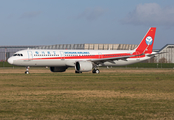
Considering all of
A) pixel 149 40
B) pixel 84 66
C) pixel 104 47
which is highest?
pixel 104 47

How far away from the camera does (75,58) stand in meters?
49.3

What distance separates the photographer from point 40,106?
1309 centimetres

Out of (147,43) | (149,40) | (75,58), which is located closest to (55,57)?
(75,58)

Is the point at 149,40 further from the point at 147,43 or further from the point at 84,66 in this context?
the point at 84,66

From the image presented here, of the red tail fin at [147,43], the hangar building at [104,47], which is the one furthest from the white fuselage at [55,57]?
the hangar building at [104,47]

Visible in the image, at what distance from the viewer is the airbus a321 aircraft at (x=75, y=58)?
46219 mm

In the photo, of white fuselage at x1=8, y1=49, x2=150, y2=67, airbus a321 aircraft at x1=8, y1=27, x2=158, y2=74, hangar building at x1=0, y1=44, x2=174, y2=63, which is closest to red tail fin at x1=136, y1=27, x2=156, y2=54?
airbus a321 aircraft at x1=8, y1=27, x2=158, y2=74

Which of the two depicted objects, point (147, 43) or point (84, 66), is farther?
point (147, 43)

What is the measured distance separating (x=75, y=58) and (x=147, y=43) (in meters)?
16.1

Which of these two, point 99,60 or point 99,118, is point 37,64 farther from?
point 99,118

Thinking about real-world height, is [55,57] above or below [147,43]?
below

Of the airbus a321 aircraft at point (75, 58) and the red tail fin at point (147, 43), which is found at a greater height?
the red tail fin at point (147, 43)

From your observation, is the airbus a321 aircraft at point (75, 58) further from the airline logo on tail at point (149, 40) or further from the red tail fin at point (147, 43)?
the airline logo on tail at point (149, 40)

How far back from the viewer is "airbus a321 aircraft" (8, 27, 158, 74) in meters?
46.2
